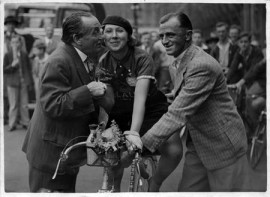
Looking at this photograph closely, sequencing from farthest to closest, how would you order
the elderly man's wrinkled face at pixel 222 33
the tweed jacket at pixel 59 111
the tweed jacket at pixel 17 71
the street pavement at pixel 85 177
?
1. the tweed jacket at pixel 17 71
2. the elderly man's wrinkled face at pixel 222 33
3. the street pavement at pixel 85 177
4. the tweed jacket at pixel 59 111

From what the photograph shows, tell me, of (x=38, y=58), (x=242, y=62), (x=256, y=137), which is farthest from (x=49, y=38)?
(x=256, y=137)

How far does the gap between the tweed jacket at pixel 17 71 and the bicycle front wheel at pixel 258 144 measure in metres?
3.84

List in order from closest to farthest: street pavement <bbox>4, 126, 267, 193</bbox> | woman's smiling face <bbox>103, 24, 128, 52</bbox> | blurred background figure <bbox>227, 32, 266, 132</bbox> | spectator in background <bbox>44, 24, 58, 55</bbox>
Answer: woman's smiling face <bbox>103, 24, 128, 52</bbox> → street pavement <bbox>4, 126, 267, 193</bbox> → blurred background figure <bbox>227, 32, 266, 132</bbox> → spectator in background <bbox>44, 24, 58, 55</bbox>

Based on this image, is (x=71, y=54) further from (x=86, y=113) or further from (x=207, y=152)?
(x=207, y=152)

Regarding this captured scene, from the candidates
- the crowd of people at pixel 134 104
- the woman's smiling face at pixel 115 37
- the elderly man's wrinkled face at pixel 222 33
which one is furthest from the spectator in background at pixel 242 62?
the woman's smiling face at pixel 115 37

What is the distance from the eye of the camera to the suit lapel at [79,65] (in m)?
3.11

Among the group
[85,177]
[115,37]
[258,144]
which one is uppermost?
[115,37]

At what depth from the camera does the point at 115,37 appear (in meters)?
3.50

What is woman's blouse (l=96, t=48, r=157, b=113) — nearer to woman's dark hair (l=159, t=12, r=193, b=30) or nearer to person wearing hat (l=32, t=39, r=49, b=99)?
woman's dark hair (l=159, t=12, r=193, b=30)

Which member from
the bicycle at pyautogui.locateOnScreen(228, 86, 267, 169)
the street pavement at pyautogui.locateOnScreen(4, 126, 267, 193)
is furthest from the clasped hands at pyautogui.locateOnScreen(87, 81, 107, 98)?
the bicycle at pyautogui.locateOnScreen(228, 86, 267, 169)

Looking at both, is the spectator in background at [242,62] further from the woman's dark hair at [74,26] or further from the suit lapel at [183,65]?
the woman's dark hair at [74,26]

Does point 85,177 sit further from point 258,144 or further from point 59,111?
point 59,111

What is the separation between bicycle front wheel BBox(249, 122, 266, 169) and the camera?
5.73 m

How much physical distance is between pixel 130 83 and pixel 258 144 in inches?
108
